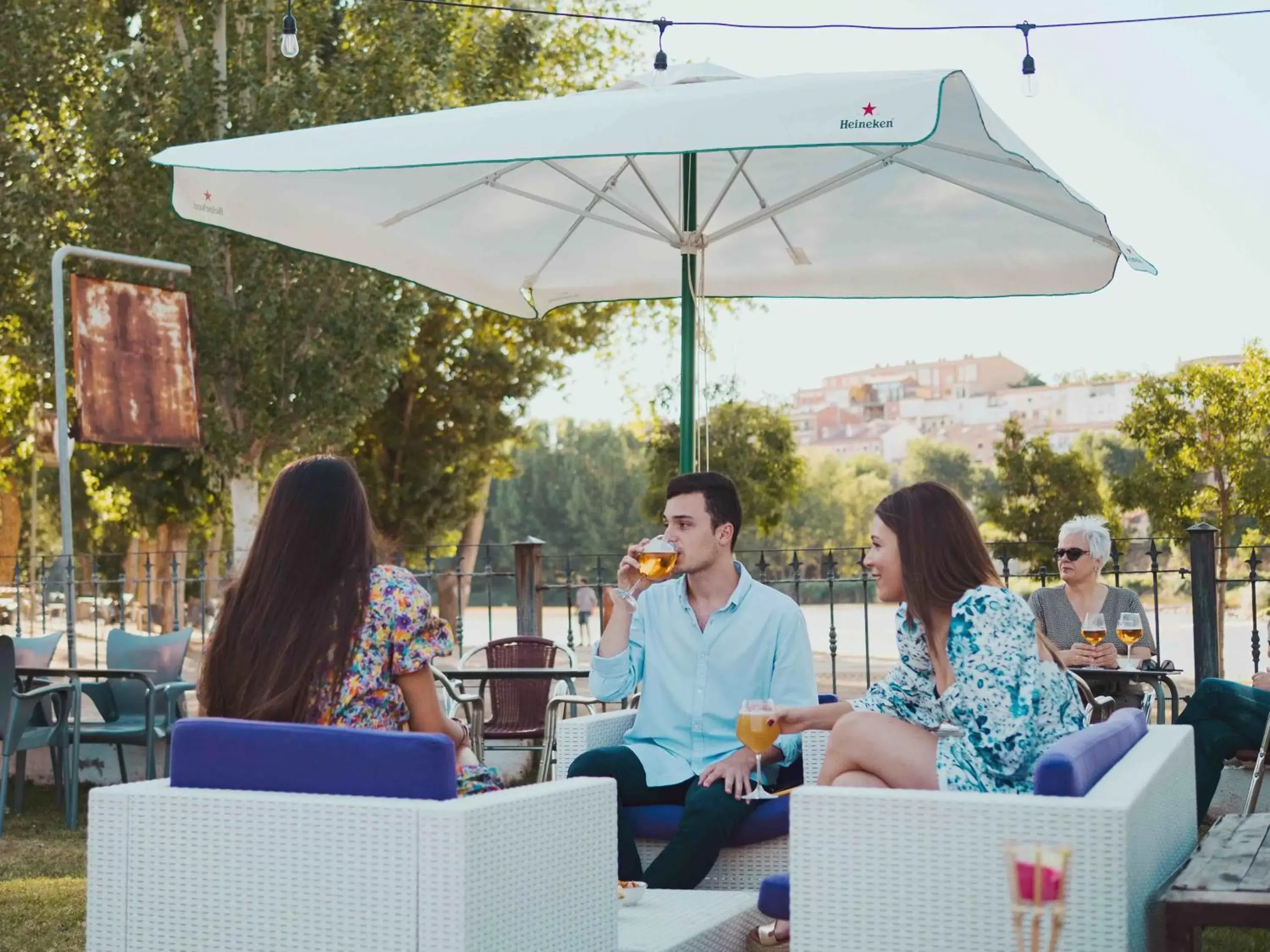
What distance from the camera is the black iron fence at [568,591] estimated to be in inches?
317

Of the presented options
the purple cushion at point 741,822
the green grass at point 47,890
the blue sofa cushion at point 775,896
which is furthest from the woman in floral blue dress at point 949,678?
the green grass at point 47,890

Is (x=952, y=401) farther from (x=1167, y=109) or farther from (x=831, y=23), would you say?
(x=831, y=23)

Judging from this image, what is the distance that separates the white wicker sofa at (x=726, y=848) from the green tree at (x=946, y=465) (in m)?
67.9

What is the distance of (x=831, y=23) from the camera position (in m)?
10.0

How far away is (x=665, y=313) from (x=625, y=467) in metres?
37.7

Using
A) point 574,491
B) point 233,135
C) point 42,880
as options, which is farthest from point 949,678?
point 574,491

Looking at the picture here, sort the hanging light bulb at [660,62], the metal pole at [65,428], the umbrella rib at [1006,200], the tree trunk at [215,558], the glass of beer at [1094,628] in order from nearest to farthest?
the hanging light bulb at [660,62], the umbrella rib at [1006,200], the glass of beer at [1094,628], the metal pole at [65,428], the tree trunk at [215,558]

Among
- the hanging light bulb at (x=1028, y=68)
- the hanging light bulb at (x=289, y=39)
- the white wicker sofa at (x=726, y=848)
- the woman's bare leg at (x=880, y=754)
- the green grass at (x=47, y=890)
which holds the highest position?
the hanging light bulb at (x=289, y=39)

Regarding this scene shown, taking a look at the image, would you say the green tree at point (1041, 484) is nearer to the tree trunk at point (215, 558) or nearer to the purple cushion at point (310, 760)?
the tree trunk at point (215, 558)

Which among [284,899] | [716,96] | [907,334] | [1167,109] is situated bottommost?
[284,899]

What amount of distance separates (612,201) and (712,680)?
2.38m

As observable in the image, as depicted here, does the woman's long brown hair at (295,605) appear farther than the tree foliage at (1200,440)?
No

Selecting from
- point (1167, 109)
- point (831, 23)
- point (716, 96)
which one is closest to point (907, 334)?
point (1167, 109)

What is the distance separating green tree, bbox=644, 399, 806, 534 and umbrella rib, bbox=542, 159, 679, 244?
56.6ft
